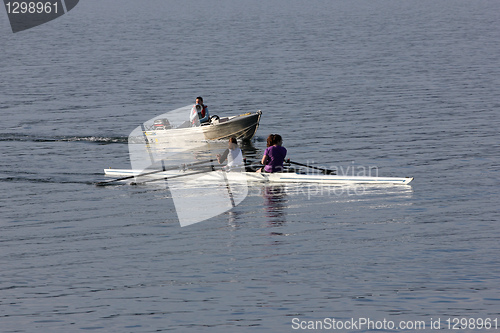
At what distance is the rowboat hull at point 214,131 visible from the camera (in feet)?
121

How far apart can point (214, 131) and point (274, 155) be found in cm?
1080

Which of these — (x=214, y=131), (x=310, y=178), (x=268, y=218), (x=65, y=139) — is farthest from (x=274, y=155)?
(x=65, y=139)

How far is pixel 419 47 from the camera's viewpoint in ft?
285

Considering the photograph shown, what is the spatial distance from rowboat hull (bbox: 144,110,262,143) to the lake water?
1.36 metres

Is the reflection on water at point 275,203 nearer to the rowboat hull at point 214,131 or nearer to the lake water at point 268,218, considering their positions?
the lake water at point 268,218

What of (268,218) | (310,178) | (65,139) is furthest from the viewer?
(65,139)

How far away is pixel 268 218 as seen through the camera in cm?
2267

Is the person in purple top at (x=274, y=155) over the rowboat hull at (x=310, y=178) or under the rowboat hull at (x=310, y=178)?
over

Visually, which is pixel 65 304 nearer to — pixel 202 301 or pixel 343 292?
pixel 202 301

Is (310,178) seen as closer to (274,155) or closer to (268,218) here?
(274,155)

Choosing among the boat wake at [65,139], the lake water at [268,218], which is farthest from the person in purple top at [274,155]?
the boat wake at [65,139]

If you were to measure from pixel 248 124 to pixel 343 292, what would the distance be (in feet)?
72.3

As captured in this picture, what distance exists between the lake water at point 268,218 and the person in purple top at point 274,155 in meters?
1.07

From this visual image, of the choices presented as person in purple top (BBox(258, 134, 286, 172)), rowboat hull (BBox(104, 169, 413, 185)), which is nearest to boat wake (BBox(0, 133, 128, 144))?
rowboat hull (BBox(104, 169, 413, 185))
